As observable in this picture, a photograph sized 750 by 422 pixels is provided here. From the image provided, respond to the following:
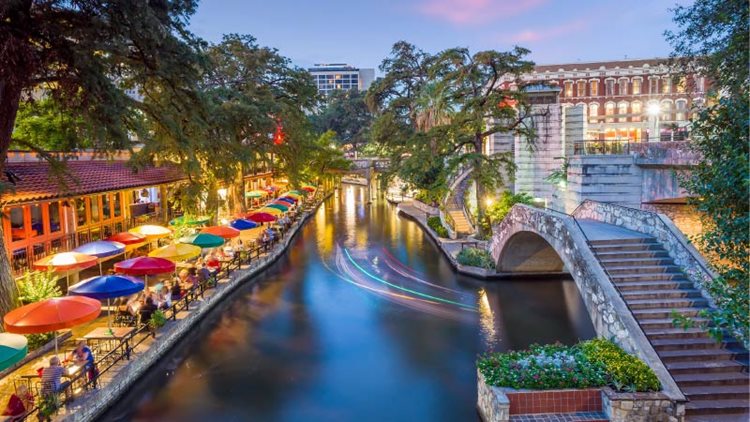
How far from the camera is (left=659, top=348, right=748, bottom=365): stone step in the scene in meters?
11.2

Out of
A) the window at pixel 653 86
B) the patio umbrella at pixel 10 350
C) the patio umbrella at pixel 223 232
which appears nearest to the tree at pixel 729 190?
the patio umbrella at pixel 10 350

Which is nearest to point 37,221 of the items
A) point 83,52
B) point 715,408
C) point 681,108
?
point 83,52

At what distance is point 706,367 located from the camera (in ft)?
35.6

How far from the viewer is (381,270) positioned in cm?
2669

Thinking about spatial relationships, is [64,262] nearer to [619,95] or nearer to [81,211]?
[81,211]

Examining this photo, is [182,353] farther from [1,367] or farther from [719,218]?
[719,218]

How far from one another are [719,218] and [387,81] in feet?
140

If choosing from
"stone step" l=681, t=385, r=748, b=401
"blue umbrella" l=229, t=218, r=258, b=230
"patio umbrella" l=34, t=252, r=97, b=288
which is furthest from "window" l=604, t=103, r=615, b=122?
"patio umbrella" l=34, t=252, r=97, b=288

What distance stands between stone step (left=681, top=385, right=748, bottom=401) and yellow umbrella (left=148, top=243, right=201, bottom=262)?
1674 centimetres

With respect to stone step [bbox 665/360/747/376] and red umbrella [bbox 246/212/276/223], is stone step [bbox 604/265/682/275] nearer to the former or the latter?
stone step [bbox 665/360/747/376]

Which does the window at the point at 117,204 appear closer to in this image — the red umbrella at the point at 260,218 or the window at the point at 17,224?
the window at the point at 17,224

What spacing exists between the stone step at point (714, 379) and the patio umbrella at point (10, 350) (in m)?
13.7

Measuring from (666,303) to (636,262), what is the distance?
1.71 metres

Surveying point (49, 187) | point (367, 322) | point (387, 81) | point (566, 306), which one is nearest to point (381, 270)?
point (367, 322)
